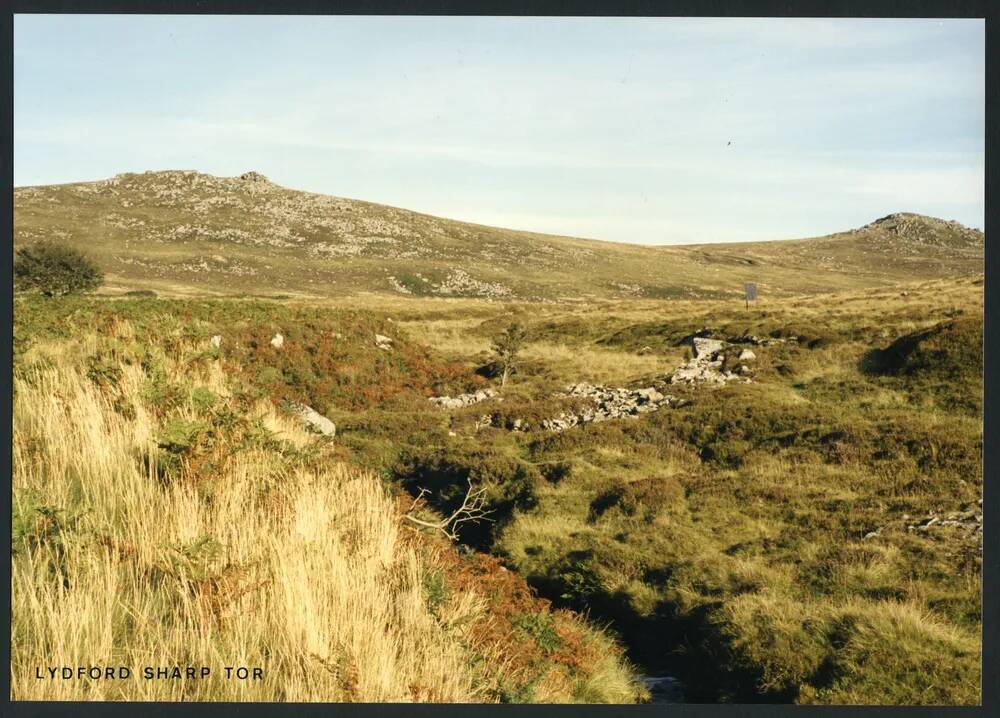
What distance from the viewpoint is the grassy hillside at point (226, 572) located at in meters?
4.66

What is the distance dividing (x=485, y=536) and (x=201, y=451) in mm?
5716

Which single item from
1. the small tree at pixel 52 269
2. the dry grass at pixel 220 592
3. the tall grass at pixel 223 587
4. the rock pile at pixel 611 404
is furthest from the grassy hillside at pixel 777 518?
the small tree at pixel 52 269

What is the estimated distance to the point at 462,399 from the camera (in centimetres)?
2102

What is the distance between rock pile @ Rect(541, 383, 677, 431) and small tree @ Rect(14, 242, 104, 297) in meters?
28.4

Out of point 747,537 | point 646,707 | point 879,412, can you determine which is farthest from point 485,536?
point 879,412

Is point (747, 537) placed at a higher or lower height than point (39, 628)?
lower

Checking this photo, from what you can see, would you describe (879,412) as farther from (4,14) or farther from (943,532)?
(4,14)

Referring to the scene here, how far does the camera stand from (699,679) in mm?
7539

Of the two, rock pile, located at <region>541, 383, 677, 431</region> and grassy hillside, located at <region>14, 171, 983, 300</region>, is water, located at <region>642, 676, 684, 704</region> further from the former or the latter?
grassy hillside, located at <region>14, 171, 983, 300</region>

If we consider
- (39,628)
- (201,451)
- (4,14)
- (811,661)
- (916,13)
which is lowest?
(811,661)

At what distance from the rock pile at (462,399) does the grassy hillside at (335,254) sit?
67675 mm

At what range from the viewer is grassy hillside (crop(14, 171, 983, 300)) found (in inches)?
4126

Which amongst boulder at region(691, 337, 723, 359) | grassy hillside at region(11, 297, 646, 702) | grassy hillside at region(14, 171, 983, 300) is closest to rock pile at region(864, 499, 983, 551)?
grassy hillside at region(11, 297, 646, 702)

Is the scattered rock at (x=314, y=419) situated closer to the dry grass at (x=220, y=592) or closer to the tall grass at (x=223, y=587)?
the tall grass at (x=223, y=587)
